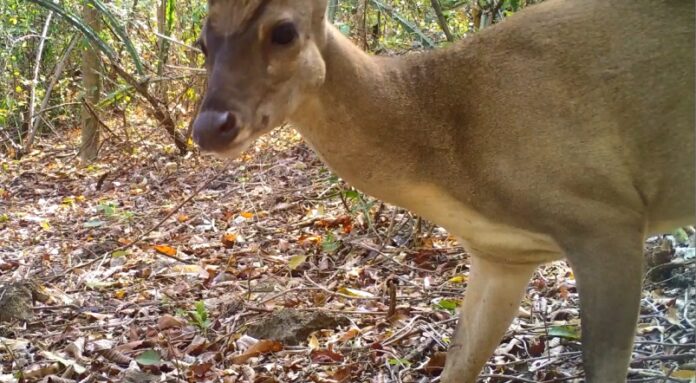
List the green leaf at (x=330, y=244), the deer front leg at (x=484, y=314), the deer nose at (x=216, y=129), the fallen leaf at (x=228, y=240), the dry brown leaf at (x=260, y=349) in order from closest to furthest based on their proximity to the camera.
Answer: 1. the deer nose at (x=216, y=129)
2. the deer front leg at (x=484, y=314)
3. the dry brown leaf at (x=260, y=349)
4. the green leaf at (x=330, y=244)
5. the fallen leaf at (x=228, y=240)

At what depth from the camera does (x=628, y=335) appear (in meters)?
2.66

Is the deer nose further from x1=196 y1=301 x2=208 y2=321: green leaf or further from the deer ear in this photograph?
x1=196 y1=301 x2=208 y2=321: green leaf

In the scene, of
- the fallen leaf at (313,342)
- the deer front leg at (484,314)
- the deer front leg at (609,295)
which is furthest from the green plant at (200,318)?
the deer front leg at (609,295)

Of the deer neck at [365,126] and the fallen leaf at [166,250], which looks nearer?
the deer neck at [365,126]

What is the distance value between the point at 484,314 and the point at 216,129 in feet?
4.68

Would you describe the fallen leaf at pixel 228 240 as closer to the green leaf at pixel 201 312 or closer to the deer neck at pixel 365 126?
the green leaf at pixel 201 312

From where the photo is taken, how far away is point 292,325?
4066mm

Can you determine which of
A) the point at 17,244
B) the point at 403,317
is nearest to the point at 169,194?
the point at 17,244

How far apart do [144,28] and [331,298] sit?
6.51 meters

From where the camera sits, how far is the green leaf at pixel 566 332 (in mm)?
3553

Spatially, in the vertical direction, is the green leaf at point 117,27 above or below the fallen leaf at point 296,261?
above

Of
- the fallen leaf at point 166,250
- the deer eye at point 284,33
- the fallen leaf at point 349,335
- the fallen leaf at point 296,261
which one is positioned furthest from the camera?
the fallen leaf at point 166,250

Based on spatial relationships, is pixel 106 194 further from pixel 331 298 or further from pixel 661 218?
pixel 661 218

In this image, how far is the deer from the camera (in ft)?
8.74
